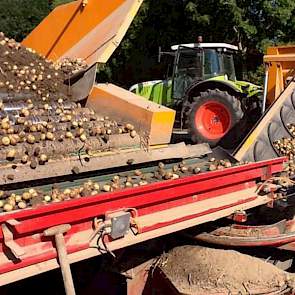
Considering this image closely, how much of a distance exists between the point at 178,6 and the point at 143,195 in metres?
17.0

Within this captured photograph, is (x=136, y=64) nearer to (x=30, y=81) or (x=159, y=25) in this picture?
(x=159, y=25)

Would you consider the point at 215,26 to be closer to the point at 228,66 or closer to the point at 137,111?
the point at 228,66

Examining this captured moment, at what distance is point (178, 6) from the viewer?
62.2ft

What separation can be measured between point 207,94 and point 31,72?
6343mm

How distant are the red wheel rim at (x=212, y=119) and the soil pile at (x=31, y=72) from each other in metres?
5.76

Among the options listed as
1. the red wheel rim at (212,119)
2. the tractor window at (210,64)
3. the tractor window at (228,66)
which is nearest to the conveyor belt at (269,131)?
the red wheel rim at (212,119)

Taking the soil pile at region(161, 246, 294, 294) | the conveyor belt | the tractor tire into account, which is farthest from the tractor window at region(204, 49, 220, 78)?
the soil pile at region(161, 246, 294, 294)

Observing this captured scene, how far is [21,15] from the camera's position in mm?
23641

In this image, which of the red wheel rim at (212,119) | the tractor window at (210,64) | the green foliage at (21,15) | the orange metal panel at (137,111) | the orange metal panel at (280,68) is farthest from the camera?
the green foliage at (21,15)

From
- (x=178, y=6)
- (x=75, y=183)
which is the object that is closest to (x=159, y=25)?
(x=178, y=6)

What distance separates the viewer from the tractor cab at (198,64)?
36.7 ft

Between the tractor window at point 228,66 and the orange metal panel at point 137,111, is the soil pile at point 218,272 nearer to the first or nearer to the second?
the orange metal panel at point 137,111

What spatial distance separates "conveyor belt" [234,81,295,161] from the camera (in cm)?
420

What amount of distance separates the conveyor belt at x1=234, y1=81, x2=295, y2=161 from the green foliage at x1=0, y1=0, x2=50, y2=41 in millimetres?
19371
